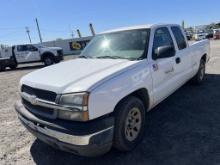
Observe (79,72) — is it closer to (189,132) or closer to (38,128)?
(38,128)

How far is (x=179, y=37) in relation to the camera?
5066mm

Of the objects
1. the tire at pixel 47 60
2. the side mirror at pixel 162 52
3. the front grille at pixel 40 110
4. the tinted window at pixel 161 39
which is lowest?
the tire at pixel 47 60

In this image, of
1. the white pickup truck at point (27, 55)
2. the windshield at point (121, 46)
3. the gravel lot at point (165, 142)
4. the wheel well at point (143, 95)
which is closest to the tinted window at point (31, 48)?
the white pickup truck at point (27, 55)

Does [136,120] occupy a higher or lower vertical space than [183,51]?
lower

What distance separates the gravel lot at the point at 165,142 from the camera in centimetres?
320

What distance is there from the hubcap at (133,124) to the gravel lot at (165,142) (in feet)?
0.78

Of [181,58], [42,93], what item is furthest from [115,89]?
[181,58]

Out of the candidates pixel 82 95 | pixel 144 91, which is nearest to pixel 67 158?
pixel 82 95

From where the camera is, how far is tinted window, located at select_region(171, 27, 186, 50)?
16.0ft

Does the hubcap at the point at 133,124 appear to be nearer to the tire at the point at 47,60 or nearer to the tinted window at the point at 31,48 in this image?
the tire at the point at 47,60

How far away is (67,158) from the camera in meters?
3.38

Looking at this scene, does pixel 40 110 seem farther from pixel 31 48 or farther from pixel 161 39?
pixel 31 48

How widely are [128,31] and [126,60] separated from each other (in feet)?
3.04

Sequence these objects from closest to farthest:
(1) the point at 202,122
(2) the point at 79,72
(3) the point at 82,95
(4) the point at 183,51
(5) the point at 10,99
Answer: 1. (3) the point at 82,95
2. (2) the point at 79,72
3. (1) the point at 202,122
4. (4) the point at 183,51
5. (5) the point at 10,99
